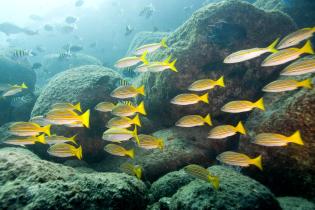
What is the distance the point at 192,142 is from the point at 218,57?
2.66 m

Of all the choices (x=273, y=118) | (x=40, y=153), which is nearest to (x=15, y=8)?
(x=40, y=153)

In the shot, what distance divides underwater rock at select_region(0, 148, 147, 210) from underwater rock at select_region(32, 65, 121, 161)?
11.9ft

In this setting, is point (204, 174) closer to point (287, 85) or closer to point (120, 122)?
point (287, 85)

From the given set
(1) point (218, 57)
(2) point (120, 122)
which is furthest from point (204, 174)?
(1) point (218, 57)

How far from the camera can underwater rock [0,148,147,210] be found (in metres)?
2.58

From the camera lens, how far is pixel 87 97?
24.3 ft

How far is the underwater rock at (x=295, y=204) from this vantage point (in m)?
4.31

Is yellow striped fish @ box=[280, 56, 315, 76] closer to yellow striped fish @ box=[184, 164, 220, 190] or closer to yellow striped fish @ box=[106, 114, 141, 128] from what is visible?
yellow striped fish @ box=[184, 164, 220, 190]

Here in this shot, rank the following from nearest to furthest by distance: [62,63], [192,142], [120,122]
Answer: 1. [120,122]
2. [192,142]
3. [62,63]

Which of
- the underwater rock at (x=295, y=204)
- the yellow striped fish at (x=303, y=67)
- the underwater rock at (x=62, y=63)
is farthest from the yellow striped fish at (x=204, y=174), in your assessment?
the underwater rock at (x=62, y=63)

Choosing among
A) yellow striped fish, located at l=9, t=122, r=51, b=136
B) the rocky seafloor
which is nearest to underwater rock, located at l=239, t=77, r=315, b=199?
the rocky seafloor

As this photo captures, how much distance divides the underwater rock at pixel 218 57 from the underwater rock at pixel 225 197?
351cm

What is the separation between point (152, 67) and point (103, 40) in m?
33.4

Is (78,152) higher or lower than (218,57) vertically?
lower
